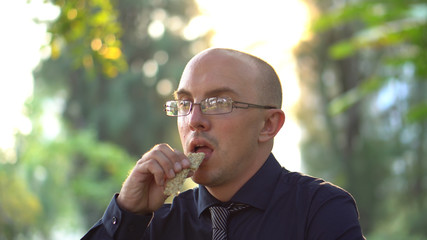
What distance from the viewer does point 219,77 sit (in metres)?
2.27

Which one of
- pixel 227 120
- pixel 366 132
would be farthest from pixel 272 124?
pixel 366 132

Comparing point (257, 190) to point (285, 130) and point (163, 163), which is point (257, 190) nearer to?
point (163, 163)

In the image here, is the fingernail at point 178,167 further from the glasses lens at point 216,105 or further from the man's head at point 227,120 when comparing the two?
the glasses lens at point 216,105

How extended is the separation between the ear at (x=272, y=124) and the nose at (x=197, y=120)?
0.27 metres

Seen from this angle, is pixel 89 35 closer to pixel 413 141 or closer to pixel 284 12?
pixel 284 12

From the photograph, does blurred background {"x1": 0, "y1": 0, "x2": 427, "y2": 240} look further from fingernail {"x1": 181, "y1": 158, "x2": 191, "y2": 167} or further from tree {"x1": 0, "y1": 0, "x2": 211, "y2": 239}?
fingernail {"x1": 181, "y1": 158, "x2": 191, "y2": 167}

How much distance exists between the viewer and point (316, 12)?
15.6 metres

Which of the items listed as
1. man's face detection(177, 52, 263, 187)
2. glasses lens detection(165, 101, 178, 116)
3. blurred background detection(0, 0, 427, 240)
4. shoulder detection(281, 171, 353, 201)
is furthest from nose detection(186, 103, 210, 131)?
blurred background detection(0, 0, 427, 240)

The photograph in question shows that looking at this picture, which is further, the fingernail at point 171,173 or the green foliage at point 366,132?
the green foliage at point 366,132

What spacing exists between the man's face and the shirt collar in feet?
0.19

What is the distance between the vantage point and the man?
2.12 m

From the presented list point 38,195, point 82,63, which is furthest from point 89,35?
point 38,195

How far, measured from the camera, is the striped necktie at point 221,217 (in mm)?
2203

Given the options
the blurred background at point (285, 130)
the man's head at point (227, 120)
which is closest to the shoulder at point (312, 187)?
the man's head at point (227, 120)
